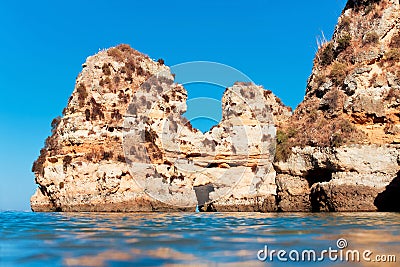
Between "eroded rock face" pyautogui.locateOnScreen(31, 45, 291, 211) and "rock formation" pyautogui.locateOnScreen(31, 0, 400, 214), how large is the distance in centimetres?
10

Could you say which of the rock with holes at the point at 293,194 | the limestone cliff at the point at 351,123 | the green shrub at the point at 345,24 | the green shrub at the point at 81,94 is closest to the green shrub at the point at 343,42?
the limestone cliff at the point at 351,123

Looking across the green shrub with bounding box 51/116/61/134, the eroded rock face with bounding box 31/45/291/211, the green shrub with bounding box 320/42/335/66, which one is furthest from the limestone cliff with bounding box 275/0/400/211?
the green shrub with bounding box 51/116/61/134

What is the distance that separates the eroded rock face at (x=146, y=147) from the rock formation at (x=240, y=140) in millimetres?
102

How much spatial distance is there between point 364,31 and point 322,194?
10702mm

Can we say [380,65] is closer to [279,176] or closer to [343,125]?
[343,125]

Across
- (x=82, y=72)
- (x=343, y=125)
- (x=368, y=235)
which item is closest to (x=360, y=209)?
(x=343, y=125)

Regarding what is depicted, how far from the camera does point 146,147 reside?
3378 centimetres

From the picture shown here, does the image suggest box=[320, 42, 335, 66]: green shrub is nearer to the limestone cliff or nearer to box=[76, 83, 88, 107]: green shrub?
the limestone cliff

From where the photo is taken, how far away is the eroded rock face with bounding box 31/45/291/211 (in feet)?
97.8

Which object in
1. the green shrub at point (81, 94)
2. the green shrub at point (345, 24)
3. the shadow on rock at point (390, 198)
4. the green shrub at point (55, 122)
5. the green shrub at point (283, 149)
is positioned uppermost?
the green shrub at point (345, 24)

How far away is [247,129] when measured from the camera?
4006cm

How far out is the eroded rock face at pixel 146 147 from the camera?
2980cm

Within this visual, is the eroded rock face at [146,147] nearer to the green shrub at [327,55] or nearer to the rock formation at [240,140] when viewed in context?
the rock formation at [240,140]

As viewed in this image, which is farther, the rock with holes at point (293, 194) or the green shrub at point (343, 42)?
the green shrub at point (343, 42)
